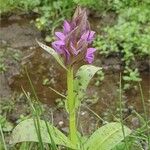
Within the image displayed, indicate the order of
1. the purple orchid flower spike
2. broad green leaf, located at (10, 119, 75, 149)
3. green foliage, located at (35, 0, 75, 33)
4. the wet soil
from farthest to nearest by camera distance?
green foliage, located at (35, 0, 75, 33)
the wet soil
broad green leaf, located at (10, 119, 75, 149)
the purple orchid flower spike

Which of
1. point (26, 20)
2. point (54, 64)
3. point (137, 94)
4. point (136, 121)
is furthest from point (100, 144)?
point (26, 20)

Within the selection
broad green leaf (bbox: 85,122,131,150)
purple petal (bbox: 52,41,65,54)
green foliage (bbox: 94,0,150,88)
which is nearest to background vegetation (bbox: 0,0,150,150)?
green foliage (bbox: 94,0,150,88)

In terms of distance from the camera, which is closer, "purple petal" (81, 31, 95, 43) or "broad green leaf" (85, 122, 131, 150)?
"purple petal" (81, 31, 95, 43)

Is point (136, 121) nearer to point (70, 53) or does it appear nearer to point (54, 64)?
point (54, 64)

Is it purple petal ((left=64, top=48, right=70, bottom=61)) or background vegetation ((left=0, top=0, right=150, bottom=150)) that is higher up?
purple petal ((left=64, top=48, right=70, bottom=61))

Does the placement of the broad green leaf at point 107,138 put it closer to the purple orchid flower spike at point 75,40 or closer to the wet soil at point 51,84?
the purple orchid flower spike at point 75,40

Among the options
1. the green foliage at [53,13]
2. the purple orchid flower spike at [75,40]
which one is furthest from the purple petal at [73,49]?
the green foliage at [53,13]

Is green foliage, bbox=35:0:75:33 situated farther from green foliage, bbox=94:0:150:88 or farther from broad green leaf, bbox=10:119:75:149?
broad green leaf, bbox=10:119:75:149
